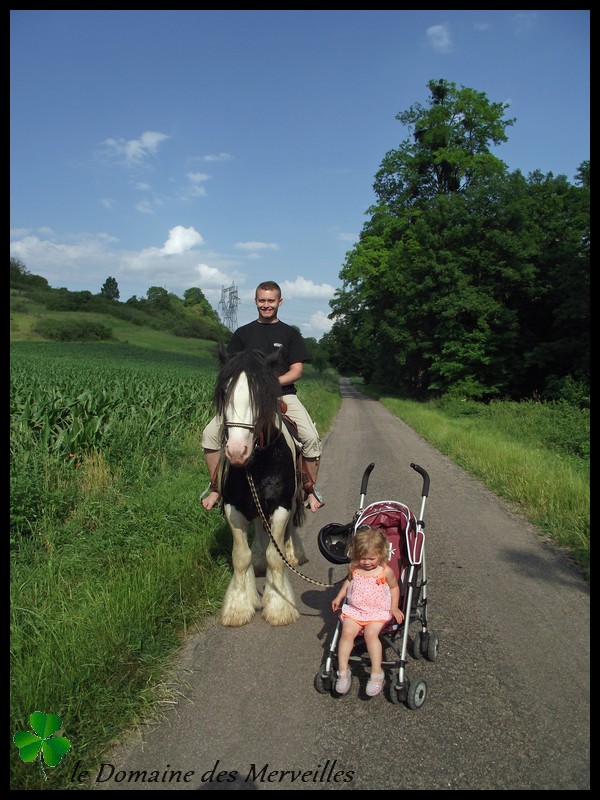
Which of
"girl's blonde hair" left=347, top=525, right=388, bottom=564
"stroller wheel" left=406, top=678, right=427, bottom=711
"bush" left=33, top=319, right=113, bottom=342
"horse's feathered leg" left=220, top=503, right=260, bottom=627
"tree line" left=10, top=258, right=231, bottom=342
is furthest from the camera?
"tree line" left=10, top=258, right=231, bottom=342

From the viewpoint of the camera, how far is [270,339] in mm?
4734

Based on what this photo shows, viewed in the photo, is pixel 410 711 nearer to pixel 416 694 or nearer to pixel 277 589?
pixel 416 694

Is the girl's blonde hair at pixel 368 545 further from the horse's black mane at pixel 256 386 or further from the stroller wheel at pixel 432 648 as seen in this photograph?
the horse's black mane at pixel 256 386

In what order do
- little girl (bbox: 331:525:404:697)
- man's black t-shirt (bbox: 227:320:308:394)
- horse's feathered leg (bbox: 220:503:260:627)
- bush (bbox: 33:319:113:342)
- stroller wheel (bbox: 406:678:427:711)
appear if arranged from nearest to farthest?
stroller wheel (bbox: 406:678:427:711) < little girl (bbox: 331:525:404:697) < horse's feathered leg (bbox: 220:503:260:627) < man's black t-shirt (bbox: 227:320:308:394) < bush (bbox: 33:319:113:342)

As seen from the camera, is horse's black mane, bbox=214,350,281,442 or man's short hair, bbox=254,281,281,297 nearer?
horse's black mane, bbox=214,350,281,442

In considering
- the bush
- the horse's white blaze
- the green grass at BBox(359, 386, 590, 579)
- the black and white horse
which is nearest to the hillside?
the bush

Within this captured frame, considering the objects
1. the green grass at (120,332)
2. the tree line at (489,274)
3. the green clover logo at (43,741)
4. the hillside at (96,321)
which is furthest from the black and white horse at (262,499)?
the hillside at (96,321)

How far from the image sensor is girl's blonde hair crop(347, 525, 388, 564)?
327cm

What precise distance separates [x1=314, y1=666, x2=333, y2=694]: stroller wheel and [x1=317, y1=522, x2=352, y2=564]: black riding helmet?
76 centimetres

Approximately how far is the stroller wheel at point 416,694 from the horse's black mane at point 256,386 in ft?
6.19

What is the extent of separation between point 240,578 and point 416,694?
170 centimetres

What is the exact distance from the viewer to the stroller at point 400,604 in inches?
122

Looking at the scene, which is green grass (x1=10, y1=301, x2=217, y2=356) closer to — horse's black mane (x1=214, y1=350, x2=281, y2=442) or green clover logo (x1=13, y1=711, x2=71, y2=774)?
horse's black mane (x1=214, y1=350, x2=281, y2=442)

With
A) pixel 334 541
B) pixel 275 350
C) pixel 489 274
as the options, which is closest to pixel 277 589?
pixel 334 541
